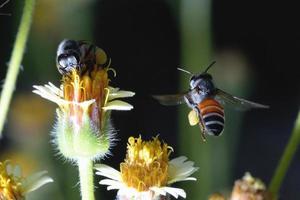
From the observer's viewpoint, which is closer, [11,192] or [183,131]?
[11,192]

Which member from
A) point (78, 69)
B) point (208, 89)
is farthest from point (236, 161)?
point (78, 69)

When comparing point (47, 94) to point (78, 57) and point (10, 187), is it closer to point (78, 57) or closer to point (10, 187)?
point (78, 57)

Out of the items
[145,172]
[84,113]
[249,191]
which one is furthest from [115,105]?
[249,191]

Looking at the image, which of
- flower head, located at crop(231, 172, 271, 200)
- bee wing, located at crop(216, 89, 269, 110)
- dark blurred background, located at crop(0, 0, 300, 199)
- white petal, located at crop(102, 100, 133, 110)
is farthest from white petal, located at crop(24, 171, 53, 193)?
dark blurred background, located at crop(0, 0, 300, 199)

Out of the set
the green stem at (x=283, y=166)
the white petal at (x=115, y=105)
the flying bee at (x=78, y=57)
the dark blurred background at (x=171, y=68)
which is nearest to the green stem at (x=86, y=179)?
the white petal at (x=115, y=105)

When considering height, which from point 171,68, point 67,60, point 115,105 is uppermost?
point 67,60

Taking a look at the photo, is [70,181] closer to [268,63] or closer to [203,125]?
[203,125]

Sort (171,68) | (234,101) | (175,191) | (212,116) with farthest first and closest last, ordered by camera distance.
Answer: (171,68)
(234,101)
(212,116)
(175,191)
